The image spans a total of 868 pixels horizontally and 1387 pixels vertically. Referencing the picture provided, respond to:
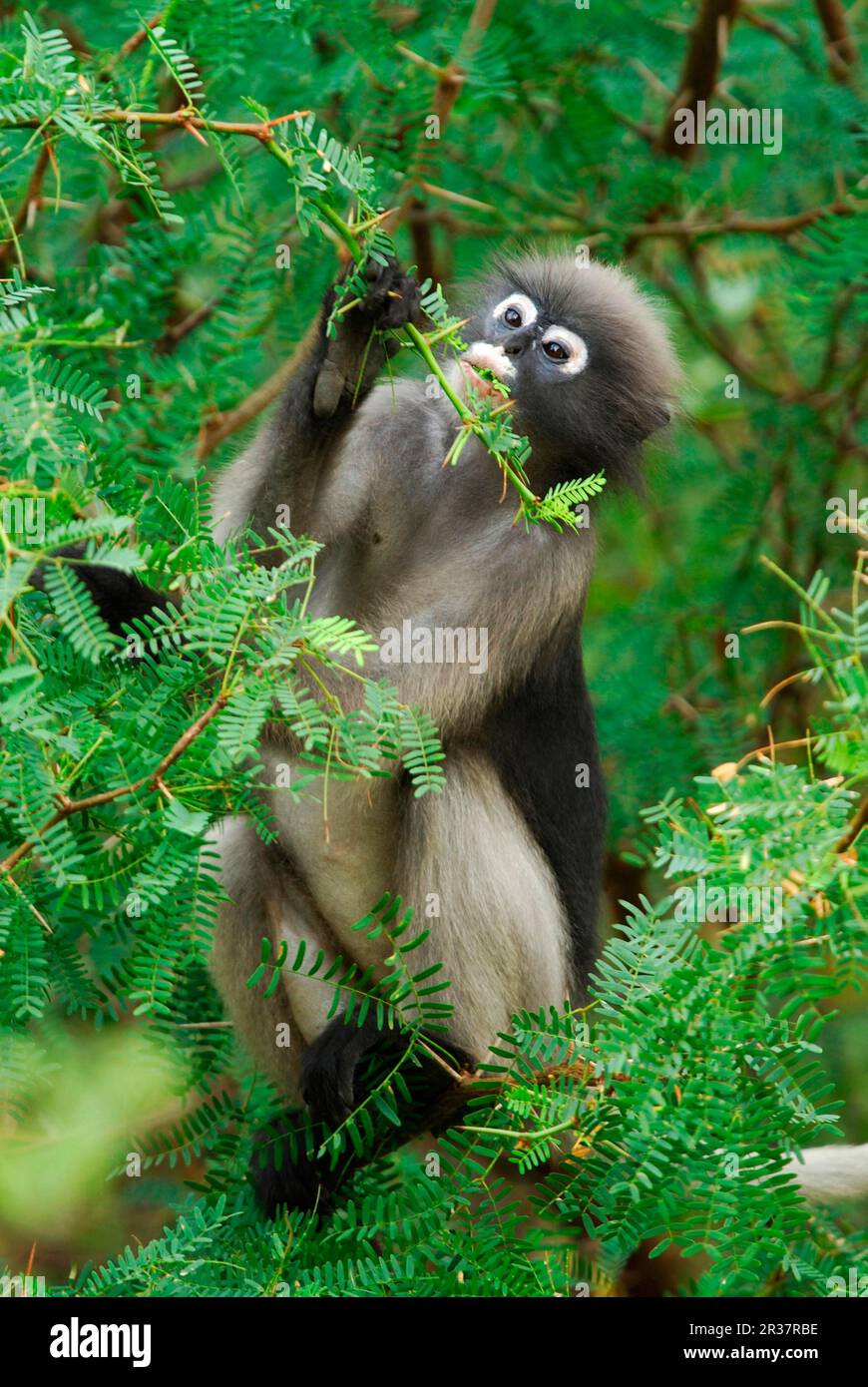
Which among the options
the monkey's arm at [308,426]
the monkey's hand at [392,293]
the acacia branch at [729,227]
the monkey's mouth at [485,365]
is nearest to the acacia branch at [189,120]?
the monkey's hand at [392,293]

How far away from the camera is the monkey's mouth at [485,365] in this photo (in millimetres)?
4392

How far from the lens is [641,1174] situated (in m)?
3.20

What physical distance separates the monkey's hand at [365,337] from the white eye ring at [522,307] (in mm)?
739

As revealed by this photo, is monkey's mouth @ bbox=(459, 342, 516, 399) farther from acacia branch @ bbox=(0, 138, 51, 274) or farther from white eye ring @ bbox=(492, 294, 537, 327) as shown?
acacia branch @ bbox=(0, 138, 51, 274)

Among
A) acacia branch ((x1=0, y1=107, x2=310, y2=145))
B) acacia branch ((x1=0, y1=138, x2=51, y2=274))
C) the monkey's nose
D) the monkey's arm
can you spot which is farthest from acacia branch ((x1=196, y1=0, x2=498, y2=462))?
acacia branch ((x1=0, y1=107, x2=310, y2=145))

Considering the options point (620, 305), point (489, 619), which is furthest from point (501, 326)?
point (489, 619)

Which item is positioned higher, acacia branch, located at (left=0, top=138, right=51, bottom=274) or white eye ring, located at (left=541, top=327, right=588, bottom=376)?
acacia branch, located at (left=0, top=138, right=51, bottom=274)

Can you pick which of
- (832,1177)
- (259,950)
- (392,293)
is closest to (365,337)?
(392,293)

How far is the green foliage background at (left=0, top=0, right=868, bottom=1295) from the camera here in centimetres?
315

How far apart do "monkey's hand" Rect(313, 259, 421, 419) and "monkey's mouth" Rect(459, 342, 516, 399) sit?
0.24 m

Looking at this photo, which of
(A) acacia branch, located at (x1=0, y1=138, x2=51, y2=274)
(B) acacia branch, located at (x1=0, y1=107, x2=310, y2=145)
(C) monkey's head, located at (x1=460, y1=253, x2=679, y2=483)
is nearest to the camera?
(B) acacia branch, located at (x1=0, y1=107, x2=310, y2=145)

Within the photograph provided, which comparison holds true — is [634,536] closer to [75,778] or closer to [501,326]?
[501,326]

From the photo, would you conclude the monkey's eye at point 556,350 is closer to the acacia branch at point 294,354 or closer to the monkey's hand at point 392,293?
the acacia branch at point 294,354

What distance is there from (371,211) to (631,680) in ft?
10.8
